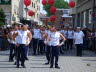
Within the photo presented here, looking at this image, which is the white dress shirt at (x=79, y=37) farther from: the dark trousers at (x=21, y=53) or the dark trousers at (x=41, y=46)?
the dark trousers at (x=21, y=53)

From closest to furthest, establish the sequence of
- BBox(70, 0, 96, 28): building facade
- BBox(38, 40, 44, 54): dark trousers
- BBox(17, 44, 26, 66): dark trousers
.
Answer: BBox(17, 44, 26, 66): dark trousers
BBox(38, 40, 44, 54): dark trousers
BBox(70, 0, 96, 28): building facade

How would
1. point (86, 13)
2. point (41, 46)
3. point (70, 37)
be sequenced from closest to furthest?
point (41, 46) < point (70, 37) < point (86, 13)

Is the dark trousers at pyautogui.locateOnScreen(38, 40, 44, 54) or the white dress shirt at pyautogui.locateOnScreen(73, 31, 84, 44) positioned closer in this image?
the white dress shirt at pyautogui.locateOnScreen(73, 31, 84, 44)

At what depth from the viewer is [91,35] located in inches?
1056

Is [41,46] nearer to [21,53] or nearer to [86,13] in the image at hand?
[21,53]

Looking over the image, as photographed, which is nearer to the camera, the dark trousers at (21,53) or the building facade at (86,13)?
the dark trousers at (21,53)

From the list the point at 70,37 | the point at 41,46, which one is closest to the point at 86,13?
the point at 70,37

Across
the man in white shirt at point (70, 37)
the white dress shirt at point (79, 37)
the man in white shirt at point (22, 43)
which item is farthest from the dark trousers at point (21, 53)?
the man in white shirt at point (70, 37)

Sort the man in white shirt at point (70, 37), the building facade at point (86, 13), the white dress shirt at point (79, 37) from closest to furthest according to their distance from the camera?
1. the white dress shirt at point (79, 37)
2. the man in white shirt at point (70, 37)
3. the building facade at point (86, 13)

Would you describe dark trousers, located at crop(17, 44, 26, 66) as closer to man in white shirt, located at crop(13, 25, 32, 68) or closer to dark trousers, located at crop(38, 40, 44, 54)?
man in white shirt, located at crop(13, 25, 32, 68)

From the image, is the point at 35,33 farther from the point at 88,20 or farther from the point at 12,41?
the point at 88,20

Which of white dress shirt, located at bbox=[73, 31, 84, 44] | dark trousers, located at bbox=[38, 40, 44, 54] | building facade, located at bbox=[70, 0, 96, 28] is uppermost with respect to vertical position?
building facade, located at bbox=[70, 0, 96, 28]

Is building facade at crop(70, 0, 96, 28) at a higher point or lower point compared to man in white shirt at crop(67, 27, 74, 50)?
higher

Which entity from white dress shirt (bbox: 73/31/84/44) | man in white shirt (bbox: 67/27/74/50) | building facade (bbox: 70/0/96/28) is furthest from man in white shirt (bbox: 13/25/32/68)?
building facade (bbox: 70/0/96/28)
